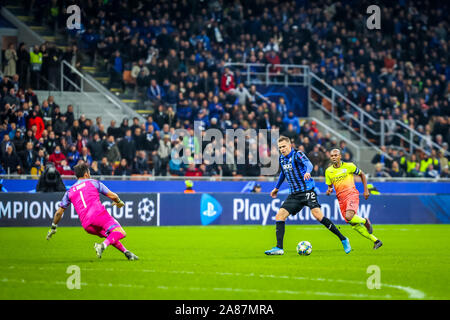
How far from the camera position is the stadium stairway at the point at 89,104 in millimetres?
29625

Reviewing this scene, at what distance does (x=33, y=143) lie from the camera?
25.6m

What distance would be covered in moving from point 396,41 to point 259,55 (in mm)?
8050

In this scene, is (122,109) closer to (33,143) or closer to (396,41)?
(33,143)

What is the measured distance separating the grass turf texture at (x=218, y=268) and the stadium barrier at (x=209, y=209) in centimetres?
265

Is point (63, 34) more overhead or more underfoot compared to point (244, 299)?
more overhead

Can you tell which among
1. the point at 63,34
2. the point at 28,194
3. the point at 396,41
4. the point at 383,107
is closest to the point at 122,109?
the point at 63,34

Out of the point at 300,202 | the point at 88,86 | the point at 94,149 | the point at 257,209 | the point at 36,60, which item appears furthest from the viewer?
the point at 88,86

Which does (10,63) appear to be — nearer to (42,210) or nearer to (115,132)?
(115,132)

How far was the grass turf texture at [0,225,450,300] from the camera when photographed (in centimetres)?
973

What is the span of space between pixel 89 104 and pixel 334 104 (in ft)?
36.6

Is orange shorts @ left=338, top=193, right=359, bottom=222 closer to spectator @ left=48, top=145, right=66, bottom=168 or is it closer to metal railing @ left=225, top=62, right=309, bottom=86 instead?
spectator @ left=48, top=145, right=66, bottom=168

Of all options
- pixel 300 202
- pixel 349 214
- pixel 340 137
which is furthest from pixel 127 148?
pixel 300 202

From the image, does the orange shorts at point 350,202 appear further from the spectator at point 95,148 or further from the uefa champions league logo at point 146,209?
the spectator at point 95,148

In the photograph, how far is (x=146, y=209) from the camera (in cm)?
2491
